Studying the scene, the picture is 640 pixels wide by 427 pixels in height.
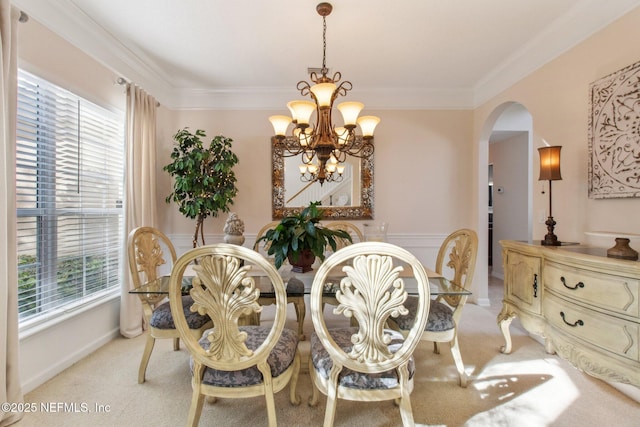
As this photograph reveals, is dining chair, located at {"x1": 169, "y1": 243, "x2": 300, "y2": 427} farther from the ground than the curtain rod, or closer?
closer

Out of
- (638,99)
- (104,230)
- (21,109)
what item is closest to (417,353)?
(638,99)

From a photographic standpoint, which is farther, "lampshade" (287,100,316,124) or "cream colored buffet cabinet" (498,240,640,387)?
"lampshade" (287,100,316,124)

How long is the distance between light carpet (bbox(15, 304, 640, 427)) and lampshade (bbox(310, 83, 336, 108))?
1.89m

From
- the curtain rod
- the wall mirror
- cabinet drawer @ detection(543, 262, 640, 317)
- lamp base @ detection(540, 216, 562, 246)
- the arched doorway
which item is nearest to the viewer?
cabinet drawer @ detection(543, 262, 640, 317)

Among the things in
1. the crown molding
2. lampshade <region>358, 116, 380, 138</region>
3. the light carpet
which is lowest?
the light carpet

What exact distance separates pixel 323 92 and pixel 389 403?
1995 mm

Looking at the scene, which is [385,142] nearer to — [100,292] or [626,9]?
[626,9]

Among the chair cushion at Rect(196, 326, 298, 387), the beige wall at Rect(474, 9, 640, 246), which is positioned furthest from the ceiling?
the chair cushion at Rect(196, 326, 298, 387)

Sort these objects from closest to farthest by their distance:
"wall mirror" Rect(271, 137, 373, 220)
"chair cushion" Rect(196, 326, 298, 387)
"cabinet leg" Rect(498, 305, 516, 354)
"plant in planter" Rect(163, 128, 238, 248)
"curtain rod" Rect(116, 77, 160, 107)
A: "chair cushion" Rect(196, 326, 298, 387)
"cabinet leg" Rect(498, 305, 516, 354)
"curtain rod" Rect(116, 77, 160, 107)
"plant in planter" Rect(163, 128, 238, 248)
"wall mirror" Rect(271, 137, 373, 220)

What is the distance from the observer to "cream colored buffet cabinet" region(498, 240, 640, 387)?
1.45m

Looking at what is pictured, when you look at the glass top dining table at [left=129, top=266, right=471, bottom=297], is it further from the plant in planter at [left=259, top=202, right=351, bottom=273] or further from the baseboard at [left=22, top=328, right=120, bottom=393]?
the baseboard at [left=22, top=328, right=120, bottom=393]

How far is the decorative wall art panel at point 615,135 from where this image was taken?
1817 millimetres

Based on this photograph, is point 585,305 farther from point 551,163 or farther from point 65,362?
point 65,362

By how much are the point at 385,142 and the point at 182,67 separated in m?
2.50
